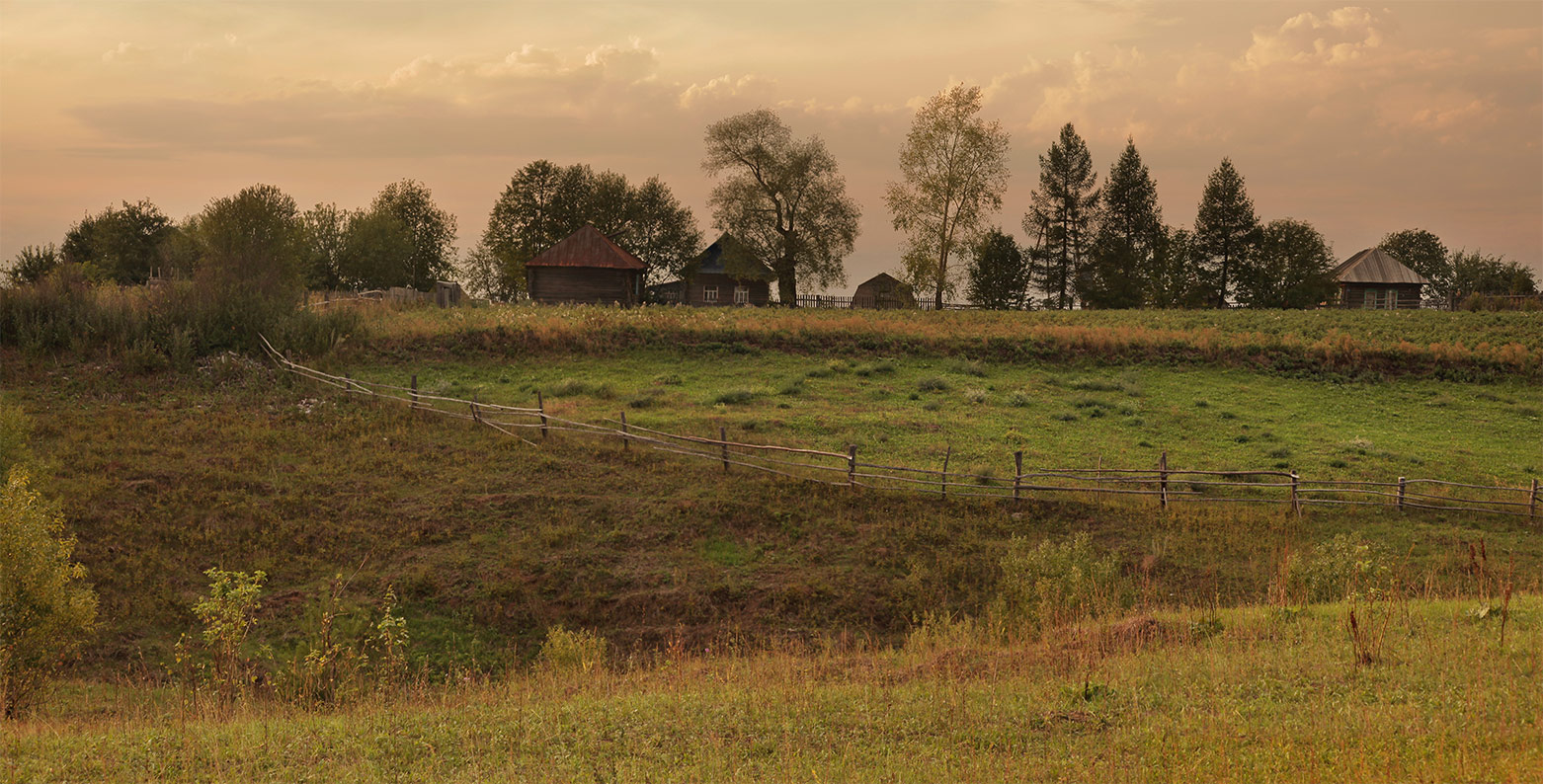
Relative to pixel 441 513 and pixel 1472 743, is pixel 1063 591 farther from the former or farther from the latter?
pixel 441 513

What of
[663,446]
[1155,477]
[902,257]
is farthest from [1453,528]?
[902,257]

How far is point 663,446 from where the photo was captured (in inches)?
882

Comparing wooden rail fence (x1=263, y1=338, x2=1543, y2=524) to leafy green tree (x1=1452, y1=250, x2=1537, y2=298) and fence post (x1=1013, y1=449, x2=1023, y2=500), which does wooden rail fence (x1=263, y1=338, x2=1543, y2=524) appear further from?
leafy green tree (x1=1452, y1=250, x2=1537, y2=298)

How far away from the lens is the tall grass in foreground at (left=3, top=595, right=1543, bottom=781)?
24.0ft

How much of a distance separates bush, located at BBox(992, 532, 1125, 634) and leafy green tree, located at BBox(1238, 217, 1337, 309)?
4996cm

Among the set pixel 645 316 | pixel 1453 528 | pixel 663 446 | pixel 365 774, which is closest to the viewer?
pixel 365 774

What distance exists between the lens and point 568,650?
14.1m

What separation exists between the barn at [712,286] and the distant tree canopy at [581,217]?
48.4 inches

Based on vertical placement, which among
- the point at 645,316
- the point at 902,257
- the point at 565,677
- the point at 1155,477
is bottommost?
the point at 565,677

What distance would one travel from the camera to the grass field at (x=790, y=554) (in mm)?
8086

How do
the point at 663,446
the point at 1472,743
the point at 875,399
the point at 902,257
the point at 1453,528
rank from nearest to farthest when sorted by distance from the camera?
the point at 1472,743
the point at 1453,528
the point at 663,446
the point at 875,399
the point at 902,257

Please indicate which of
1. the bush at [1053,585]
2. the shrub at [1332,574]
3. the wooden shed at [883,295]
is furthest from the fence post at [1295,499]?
the wooden shed at [883,295]

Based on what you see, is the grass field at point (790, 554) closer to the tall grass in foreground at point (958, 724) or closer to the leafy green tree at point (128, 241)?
the tall grass in foreground at point (958, 724)

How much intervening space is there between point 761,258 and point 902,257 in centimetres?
1056
